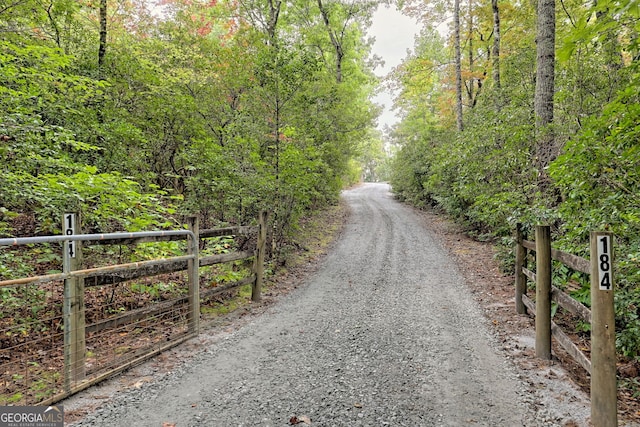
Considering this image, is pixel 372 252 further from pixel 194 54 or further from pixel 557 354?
pixel 194 54

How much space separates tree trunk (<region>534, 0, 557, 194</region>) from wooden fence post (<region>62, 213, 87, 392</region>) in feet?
26.4

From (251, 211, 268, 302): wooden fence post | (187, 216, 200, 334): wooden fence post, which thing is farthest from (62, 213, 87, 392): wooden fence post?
(251, 211, 268, 302): wooden fence post

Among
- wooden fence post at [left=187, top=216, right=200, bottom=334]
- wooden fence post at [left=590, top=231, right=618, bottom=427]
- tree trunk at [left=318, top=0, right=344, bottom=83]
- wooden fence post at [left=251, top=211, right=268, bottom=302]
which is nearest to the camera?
wooden fence post at [left=590, top=231, right=618, bottom=427]

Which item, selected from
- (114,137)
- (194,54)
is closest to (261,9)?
(194,54)

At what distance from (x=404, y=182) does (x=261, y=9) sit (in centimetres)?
1309

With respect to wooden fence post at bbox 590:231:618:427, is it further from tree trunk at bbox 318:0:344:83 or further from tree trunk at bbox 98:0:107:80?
tree trunk at bbox 318:0:344:83

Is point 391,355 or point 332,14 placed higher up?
point 332,14

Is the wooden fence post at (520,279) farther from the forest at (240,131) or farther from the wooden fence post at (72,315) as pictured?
the wooden fence post at (72,315)

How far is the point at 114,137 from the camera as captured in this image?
7734mm

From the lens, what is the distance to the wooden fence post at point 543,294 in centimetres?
432

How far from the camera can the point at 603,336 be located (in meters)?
2.94

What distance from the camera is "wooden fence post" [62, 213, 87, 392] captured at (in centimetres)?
334

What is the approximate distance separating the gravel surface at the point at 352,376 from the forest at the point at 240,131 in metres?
1.67

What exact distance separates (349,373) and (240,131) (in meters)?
6.86
